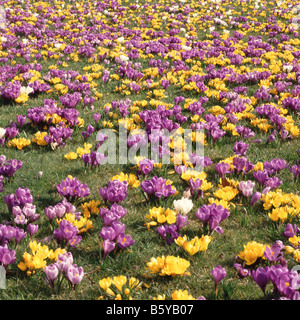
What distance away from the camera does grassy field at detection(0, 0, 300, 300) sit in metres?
3.25

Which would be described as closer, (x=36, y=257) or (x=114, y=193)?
(x=36, y=257)

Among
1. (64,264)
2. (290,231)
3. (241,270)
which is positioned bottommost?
(241,270)

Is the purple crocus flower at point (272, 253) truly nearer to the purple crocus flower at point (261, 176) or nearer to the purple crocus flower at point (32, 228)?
the purple crocus flower at point (261, 176)

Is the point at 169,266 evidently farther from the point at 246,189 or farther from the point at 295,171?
the point at 295,171

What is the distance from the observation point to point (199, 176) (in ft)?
14.9

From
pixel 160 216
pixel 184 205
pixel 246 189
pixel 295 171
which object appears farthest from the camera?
pixel 295 171

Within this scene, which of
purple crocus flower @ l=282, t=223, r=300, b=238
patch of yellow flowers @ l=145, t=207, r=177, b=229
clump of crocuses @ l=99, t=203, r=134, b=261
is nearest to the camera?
clump of crocuses @ l=99, t=203, r=134, b=261

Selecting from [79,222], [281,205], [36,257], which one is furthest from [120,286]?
[281,205]

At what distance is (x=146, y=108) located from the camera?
7395 mm

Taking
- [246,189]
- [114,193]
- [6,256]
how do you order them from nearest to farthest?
[6,256] < [114,193] < [246,189]

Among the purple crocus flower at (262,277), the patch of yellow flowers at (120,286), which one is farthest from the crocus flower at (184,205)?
the purple crocus flower at (262,277)

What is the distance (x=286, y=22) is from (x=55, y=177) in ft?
49.5

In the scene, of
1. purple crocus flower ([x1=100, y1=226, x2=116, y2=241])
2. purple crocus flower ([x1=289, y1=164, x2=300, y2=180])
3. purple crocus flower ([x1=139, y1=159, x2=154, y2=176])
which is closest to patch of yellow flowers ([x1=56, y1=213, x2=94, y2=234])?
purple crocus flower ([x1=100, y1=226, x2=116, y2=241])

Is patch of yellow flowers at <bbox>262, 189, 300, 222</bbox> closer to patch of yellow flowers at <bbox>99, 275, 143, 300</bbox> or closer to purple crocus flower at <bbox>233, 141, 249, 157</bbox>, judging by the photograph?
purple crocus flower at <bbox>233, 141, 249, 157</bbox>
